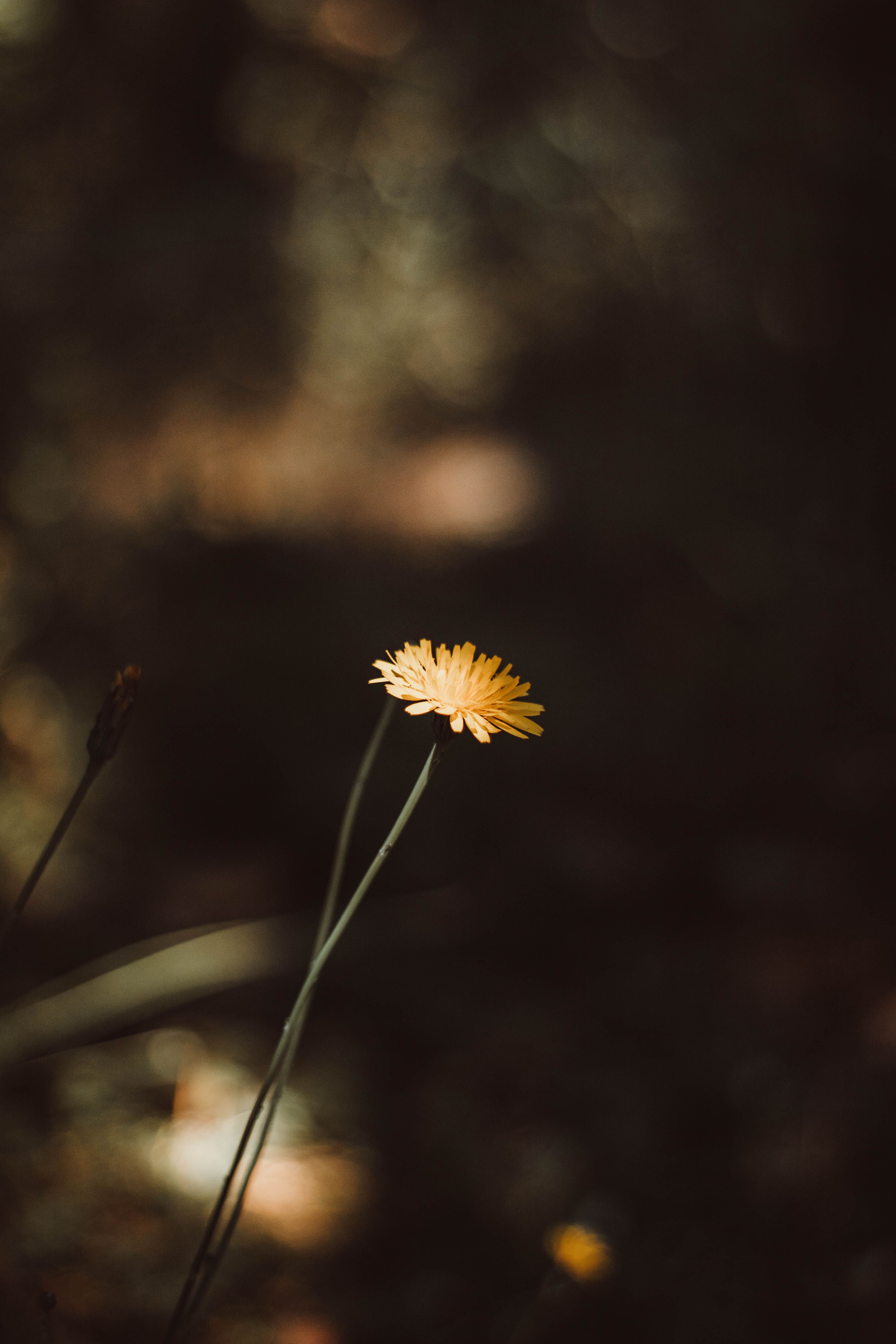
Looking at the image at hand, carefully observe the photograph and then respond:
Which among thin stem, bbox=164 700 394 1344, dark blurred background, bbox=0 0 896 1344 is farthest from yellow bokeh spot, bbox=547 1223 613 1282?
thin stem, bbox=164 700 394 1344

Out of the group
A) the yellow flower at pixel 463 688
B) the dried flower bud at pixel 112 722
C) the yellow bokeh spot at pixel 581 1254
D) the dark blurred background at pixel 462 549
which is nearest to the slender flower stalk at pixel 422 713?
the yellow flower at pixel 463 688

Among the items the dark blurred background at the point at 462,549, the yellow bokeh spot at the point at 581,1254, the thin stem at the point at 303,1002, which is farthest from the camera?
the dark blurred background at the point at 462,549

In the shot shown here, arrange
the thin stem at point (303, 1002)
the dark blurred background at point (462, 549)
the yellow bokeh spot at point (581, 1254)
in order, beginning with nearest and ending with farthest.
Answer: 1. the thin stem at point (303, 1002)
2. the yellow bokeh spot at point (581, 1254)
3. the dark blurred background at point (462, 549)

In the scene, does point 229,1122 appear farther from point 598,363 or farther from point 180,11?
point 180,11

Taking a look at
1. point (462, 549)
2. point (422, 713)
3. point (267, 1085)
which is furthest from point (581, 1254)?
point (462, 549)

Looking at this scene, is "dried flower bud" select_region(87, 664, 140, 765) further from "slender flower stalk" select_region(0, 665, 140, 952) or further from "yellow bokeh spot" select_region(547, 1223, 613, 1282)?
"yellow bokeh spot" select_region(547, 1223, 613, 1282)

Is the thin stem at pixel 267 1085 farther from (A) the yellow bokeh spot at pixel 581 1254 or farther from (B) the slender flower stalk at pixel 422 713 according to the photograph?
(A) the yellow bokeh spot at pixel 581 1254
